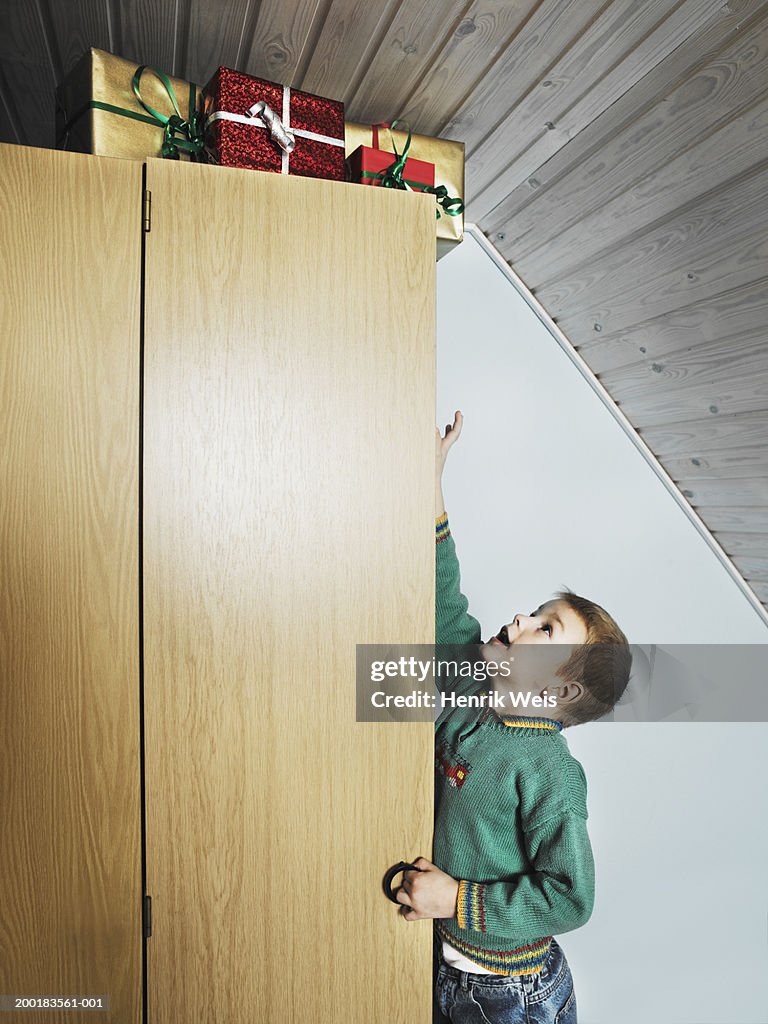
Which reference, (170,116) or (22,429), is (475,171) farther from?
(22,429)

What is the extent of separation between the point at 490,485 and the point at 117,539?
1.11 metres

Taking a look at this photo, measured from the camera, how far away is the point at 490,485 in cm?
205

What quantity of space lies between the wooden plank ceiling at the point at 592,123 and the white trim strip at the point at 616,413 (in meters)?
0.03

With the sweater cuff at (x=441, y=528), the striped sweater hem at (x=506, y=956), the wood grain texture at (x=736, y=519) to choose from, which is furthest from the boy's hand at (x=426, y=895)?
the wood grain texture at (x=736, y=519)

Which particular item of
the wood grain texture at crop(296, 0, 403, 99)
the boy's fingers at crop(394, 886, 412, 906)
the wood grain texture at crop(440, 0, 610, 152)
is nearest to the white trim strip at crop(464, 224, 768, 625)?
the wood grain texture at crop(440, 0, 610, 152)

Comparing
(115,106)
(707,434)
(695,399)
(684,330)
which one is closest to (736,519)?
(707,434)

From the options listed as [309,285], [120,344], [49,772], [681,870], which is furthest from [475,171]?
[681,870]

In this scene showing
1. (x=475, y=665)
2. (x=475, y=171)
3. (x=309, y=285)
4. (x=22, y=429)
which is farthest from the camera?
(x=475, y=171)

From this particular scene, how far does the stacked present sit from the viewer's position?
4.12ft

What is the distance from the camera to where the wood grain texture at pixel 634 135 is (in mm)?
1271

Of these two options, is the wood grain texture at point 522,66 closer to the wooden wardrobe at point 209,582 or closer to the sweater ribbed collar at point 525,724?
the wooden wardrobe at point 209,582

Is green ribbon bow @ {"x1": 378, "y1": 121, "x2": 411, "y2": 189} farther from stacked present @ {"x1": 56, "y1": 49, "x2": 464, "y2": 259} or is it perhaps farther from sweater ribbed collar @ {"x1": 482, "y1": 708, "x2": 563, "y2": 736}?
sweater ribbed collar @ {"x1": 482, "y1": 708, "x2": 563, "y2": 736}

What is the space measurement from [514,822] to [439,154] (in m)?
1.29

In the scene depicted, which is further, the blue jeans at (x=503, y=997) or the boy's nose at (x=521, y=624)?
the boy's nose at (x=521, y=624)
